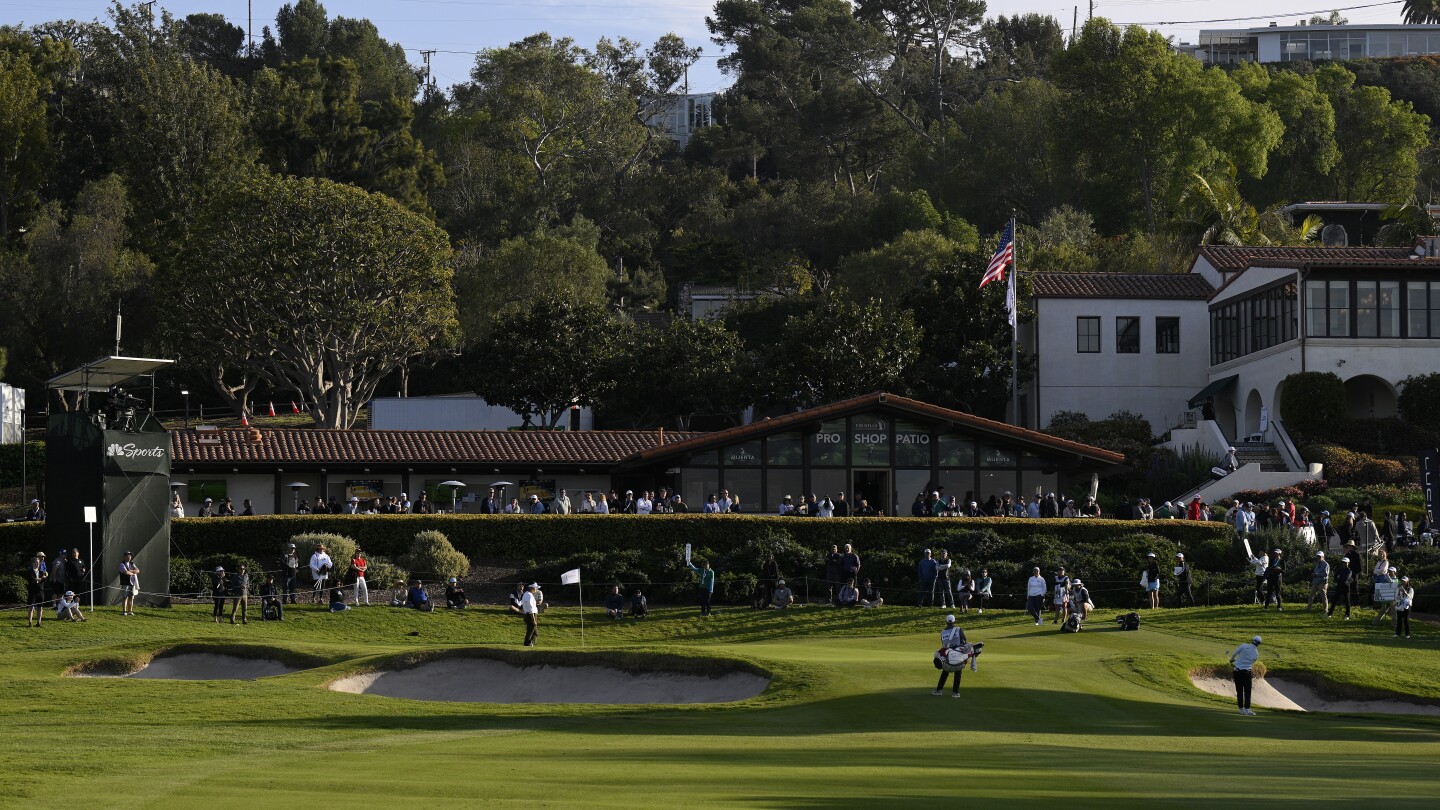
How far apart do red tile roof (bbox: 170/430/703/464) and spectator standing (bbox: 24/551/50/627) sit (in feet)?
34.9

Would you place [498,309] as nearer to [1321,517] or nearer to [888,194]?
[888,194]

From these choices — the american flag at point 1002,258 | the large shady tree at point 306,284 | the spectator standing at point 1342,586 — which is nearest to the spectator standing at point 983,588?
the spectator standing at point 1342,586

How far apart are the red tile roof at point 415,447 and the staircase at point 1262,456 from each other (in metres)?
18.9

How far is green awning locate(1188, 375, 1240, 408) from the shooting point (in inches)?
2537

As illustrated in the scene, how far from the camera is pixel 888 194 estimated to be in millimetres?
99375

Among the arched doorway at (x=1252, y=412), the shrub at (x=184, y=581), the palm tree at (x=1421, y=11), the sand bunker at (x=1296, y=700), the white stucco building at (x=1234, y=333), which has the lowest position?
the sand bunker at (x=1296, y=700)

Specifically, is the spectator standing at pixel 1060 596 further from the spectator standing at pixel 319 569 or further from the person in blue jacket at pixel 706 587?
the spectator standing at pixel 319 569

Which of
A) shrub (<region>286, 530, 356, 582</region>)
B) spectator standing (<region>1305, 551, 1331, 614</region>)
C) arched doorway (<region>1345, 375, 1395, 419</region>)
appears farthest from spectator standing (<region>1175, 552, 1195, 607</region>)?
arched doorway (<region>1345, 375, 1395, 419</region>)

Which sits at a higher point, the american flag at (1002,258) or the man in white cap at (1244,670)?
the american flag at (1002,258)

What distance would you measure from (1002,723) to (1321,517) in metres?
26.5

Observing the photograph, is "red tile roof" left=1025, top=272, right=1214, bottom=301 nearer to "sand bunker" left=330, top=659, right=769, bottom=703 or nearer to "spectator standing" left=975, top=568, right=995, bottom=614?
"spectator standing" left=975, top=568, right=995, bottom=614

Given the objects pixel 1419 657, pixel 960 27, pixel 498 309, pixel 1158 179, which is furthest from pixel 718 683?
pixel 960 27

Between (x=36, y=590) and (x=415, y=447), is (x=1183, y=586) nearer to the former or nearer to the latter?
(x=415, y=447)

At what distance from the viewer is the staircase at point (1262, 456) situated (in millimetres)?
56819
